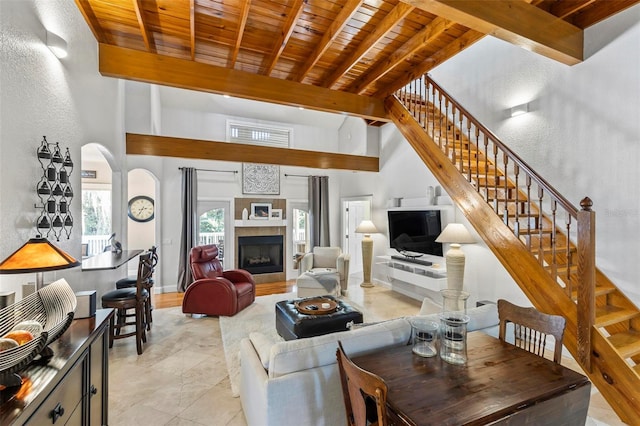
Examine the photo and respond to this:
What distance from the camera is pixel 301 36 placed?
10.6 ft

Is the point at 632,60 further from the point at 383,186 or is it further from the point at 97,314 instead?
the point at 97,314

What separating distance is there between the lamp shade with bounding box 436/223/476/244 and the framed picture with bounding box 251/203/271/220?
156 inches

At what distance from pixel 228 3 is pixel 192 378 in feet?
11.6

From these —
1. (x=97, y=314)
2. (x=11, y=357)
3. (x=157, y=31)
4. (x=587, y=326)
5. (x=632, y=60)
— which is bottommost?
(x=587, y=326)

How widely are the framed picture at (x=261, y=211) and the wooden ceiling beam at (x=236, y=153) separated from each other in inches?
65.6

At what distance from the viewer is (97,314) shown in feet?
6.61

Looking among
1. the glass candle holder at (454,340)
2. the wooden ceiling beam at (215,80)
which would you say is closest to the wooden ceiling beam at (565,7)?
the wooden ceiling beam at (215,80)

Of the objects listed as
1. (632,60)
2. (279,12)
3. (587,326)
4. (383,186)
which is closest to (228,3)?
(279,12)

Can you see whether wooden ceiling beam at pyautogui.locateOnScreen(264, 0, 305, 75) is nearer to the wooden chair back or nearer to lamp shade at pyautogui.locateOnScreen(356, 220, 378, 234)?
the wooden chair back

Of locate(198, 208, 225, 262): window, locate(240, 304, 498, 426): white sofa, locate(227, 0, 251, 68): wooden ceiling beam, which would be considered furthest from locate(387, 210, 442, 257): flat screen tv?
locate(227, 0, 251, 68): wooden ceiling beam

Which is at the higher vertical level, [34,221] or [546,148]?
[546,148]

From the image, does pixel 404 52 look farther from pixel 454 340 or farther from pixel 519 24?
pixel 454 340

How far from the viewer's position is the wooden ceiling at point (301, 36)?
2604 millimetres

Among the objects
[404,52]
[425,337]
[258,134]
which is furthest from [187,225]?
[425,337]
